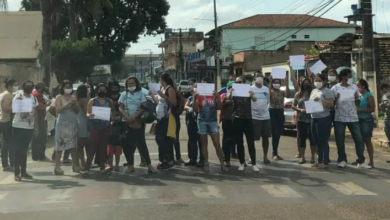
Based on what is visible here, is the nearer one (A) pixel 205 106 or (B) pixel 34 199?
(B) pixel 34 199

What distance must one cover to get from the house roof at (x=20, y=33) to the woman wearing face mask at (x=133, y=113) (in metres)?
25.2

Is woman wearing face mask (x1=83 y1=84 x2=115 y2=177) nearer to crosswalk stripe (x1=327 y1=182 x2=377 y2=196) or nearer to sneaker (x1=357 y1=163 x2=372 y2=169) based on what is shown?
crosswalk stripe (x1=327 y1=182 x2=377 y2=196)

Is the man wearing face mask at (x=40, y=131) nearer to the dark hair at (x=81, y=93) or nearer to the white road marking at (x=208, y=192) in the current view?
the dark hair at (x=81, y=93)

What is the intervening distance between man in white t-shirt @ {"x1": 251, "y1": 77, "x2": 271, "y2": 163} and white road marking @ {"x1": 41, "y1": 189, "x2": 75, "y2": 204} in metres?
3.98

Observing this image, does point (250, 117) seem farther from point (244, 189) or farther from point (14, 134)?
point (14, 134)

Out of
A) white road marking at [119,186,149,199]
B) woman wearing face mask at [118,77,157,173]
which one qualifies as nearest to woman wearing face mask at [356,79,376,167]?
woman wearing face mask at [118,77,157,173]

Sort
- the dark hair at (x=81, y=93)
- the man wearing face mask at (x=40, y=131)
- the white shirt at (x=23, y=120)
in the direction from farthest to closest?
the man wearing face mask at (x=40, y=131), the dark hair at (x=81, y=93), the white shirt at (x=23, y=120)

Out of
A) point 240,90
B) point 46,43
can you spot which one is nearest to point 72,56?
point 46,43

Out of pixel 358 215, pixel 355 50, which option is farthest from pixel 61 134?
pixel 355 50

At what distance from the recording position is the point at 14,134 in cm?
896

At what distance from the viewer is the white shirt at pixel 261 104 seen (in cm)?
998

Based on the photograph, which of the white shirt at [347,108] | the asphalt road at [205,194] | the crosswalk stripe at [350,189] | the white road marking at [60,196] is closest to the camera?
the asphalt road at [205,194]

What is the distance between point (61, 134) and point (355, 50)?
1799 cm

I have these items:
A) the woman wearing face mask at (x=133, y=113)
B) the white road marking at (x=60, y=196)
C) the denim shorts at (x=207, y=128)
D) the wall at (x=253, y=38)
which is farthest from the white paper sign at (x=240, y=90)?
the wall at (x=253, y=38)
